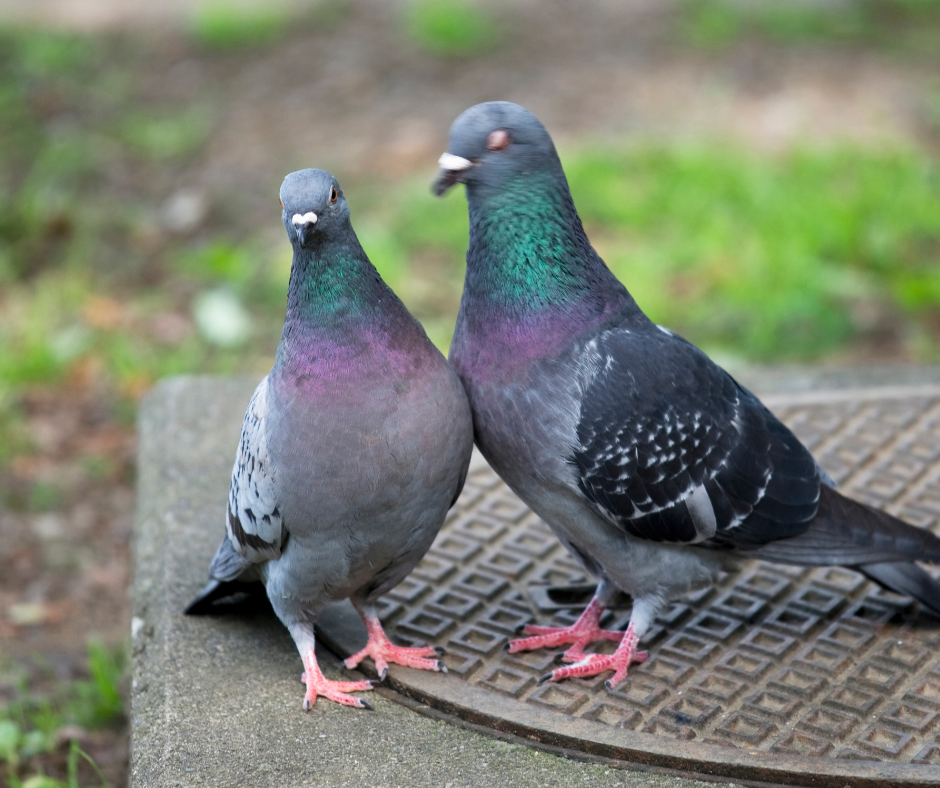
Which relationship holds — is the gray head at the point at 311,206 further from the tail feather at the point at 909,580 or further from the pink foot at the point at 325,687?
the tail feather at the point at 909,580

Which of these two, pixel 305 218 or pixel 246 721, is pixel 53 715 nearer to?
pixel 246 721

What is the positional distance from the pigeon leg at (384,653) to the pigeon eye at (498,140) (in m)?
1.25

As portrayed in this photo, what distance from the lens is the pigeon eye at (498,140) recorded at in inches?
109

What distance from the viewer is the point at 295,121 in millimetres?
8000

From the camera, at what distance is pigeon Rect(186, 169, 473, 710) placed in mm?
2650

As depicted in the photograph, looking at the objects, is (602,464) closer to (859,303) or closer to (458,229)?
(859,303)

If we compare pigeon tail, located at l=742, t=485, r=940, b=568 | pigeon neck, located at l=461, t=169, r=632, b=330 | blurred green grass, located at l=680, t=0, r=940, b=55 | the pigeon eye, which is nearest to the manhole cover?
pigeon tail, located at l=742, t=485, r=940, b=568

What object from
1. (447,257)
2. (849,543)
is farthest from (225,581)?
(447,257)

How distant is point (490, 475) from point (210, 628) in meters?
1.15

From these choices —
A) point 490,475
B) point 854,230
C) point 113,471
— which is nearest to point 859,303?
point 854,230

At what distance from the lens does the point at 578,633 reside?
311cm

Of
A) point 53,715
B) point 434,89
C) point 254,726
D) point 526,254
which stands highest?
point 526,254

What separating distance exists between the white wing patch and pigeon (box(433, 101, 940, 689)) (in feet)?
1.76

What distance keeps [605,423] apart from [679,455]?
0.23m
